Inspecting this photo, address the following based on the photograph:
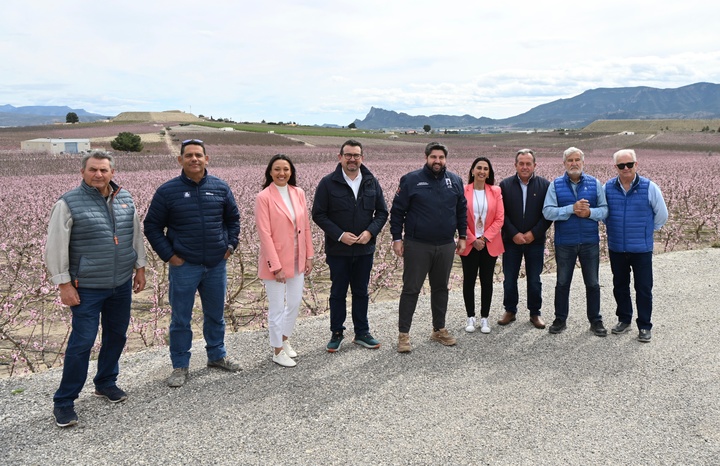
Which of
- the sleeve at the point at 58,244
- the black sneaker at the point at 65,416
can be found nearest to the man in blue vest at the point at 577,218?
the sleeve at the point at 58,244

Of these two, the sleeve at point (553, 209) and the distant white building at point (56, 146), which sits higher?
the distant white building at point (56, 146)

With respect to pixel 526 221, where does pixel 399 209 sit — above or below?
above

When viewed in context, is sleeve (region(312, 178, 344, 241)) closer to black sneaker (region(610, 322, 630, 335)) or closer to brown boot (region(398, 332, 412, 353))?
brown boot (region(398, 332, 412, 353))

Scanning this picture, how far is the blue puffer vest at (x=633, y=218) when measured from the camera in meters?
5.72

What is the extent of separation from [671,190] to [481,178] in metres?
14.0

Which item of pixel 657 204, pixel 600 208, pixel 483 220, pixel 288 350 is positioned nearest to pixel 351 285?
pixel 288 350

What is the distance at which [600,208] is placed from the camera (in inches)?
227

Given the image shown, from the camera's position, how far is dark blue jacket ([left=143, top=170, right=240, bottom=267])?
447 centimetres

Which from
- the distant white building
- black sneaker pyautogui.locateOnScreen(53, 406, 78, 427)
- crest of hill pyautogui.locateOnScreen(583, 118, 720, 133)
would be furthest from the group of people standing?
crest of hill pyautogui.locateOnScreen(583, 118, 720, 133)

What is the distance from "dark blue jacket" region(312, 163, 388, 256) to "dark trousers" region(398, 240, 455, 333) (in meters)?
0.48

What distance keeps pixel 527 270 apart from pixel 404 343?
1.86 metres

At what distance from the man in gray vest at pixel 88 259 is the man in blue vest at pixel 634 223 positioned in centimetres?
503

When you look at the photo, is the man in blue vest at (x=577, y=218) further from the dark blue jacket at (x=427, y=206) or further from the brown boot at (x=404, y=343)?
the brown boot at (x=404, y=343)

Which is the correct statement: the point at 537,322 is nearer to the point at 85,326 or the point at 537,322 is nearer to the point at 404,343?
the point at 404,343
